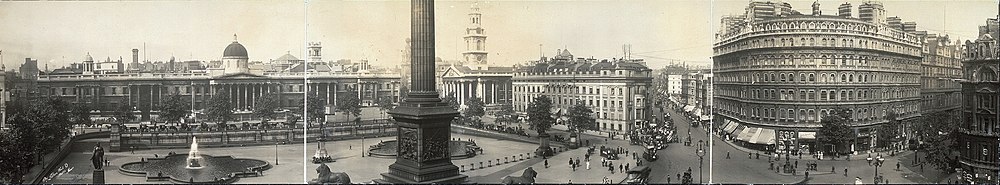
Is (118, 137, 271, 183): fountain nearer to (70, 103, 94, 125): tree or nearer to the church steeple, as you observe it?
(70, 103, 94, 125): tree

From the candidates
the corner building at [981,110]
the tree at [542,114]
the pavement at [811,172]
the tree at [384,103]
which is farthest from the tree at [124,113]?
the corner building at [981,110]

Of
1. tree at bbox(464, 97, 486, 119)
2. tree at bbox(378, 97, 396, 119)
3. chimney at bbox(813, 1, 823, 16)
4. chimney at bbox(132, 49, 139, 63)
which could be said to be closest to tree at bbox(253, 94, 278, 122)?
tree at bbox(378, 97, 396, 119)

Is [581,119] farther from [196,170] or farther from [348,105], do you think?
[196,170]

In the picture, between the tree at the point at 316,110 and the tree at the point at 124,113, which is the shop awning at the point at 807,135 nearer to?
the tree at the point at 316,110

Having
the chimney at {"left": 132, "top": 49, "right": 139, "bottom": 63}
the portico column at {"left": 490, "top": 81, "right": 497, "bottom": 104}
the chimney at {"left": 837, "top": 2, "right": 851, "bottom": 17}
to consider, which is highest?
the chimney at {"left": 837, "top": 2, "right": 851, "bottom": 17}

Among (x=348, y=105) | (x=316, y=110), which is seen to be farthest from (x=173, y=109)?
(x=348, y=105)
